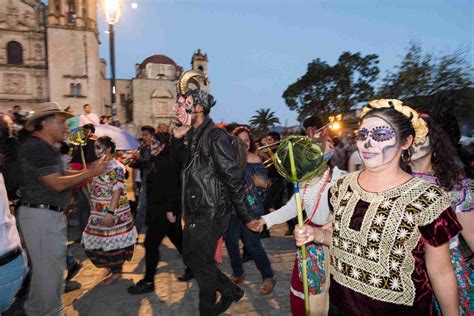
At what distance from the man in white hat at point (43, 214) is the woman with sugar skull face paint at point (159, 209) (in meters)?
1.41


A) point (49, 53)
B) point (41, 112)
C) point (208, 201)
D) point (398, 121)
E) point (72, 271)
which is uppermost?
point (49, 53)

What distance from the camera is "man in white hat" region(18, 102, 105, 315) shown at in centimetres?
280

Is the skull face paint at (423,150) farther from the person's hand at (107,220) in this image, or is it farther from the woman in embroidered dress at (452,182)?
→ the person's hand at (107,220)

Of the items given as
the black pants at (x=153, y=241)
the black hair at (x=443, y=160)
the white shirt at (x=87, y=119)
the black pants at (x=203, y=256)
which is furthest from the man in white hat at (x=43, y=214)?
the black hair at (x=443, y=160)

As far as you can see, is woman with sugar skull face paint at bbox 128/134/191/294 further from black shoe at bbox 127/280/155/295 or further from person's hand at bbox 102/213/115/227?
person's hand at bbox 102/213/115/227

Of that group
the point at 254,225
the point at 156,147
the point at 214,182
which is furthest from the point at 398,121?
the point at 156,147

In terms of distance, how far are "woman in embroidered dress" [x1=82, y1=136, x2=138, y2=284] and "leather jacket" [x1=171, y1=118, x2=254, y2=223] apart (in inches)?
72.8

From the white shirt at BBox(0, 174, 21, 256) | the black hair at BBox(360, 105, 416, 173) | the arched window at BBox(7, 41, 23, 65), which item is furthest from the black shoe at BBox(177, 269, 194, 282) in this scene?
the arched window at BBox(7, 41, 23, 65)

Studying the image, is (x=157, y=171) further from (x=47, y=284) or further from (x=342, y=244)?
(x=342, y=244)

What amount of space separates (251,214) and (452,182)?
1.65 meters

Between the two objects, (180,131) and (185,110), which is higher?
(185,110)

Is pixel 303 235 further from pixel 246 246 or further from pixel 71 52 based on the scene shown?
pixel 71 52

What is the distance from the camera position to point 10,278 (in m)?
2.06

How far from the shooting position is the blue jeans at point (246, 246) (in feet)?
13.4
